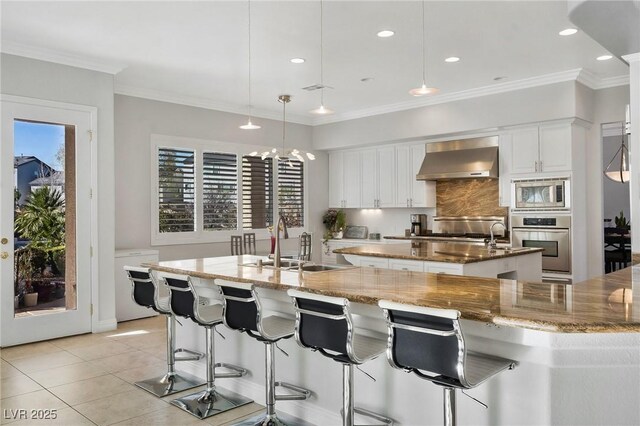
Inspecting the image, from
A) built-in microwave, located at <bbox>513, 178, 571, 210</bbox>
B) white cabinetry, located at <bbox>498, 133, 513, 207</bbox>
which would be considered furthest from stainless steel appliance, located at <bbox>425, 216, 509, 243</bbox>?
built-in microwave, located at <bbox>513, 178, 571, 210</bbox>

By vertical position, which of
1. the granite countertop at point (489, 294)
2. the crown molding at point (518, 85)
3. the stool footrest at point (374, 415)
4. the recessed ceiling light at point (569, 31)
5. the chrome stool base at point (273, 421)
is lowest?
the chrome stool base at point (273, 421)

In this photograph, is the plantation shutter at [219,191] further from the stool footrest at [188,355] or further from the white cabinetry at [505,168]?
the white cabinetry at [505,168]

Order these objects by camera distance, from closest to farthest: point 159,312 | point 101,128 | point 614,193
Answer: point 159,312, point 101,128, point 614,193

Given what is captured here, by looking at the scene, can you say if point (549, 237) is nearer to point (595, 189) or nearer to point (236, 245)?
point (595, 189)

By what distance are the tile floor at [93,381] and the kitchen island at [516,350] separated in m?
0.96

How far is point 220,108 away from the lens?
713 centimetres

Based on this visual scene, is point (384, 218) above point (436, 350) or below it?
above

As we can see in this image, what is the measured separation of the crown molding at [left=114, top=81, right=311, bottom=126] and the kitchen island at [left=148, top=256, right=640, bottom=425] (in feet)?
13.1

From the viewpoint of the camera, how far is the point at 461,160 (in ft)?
22.3

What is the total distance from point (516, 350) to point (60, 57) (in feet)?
16.5

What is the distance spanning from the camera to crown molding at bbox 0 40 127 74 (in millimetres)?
4669

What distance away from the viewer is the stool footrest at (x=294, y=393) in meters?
3.02

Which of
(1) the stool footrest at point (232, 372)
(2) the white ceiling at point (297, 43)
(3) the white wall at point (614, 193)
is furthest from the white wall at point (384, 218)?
(3) the white wall at point (614, 193)

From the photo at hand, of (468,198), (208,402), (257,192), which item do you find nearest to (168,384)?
(208,402)
